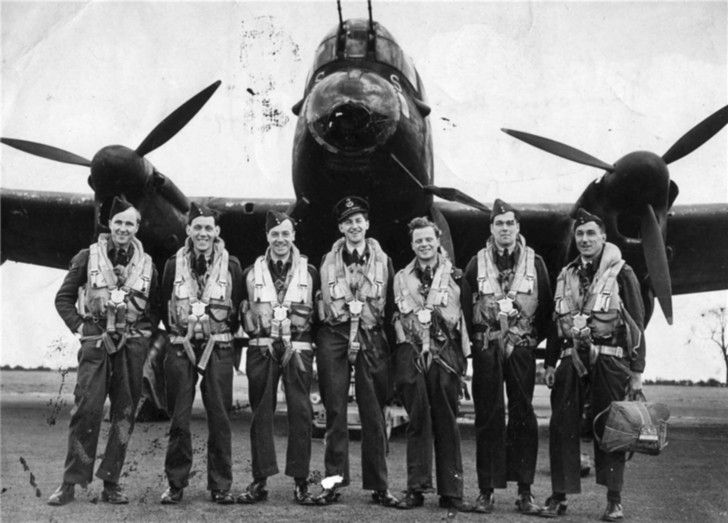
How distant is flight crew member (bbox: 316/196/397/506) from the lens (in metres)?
5.73

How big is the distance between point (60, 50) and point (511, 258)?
5950mm

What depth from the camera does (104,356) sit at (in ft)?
19.0

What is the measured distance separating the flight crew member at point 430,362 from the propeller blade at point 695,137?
4.91 m

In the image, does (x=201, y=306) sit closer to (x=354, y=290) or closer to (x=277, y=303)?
(x=277, y=303)

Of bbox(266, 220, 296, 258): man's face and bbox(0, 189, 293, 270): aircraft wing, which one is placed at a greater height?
bbox(0, 189, 293, 270): aircraft wing

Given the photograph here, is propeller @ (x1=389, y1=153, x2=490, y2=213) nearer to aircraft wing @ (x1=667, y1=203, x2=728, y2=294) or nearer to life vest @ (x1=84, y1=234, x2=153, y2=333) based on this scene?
aircraft wing @ (x1=667, y1=203, x2=728, y2=294)

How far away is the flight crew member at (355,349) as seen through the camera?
5.73 meters

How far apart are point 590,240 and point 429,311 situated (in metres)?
1.52

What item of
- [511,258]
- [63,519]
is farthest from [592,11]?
[63,519]

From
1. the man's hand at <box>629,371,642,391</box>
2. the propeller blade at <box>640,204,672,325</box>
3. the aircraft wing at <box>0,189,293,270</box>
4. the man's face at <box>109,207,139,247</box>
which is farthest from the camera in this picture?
the aircraft wing at <box>0,189,293,270</box>

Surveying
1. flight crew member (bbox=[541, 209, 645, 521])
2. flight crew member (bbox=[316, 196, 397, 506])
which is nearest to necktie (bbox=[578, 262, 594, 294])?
flight crew member (bbox=[541, 209, 645, 521])

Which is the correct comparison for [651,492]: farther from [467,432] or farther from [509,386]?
[467,432]

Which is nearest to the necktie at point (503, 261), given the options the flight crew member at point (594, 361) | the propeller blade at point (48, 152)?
the flight crew member at point (594, 361)

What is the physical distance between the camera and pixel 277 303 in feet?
19.6
